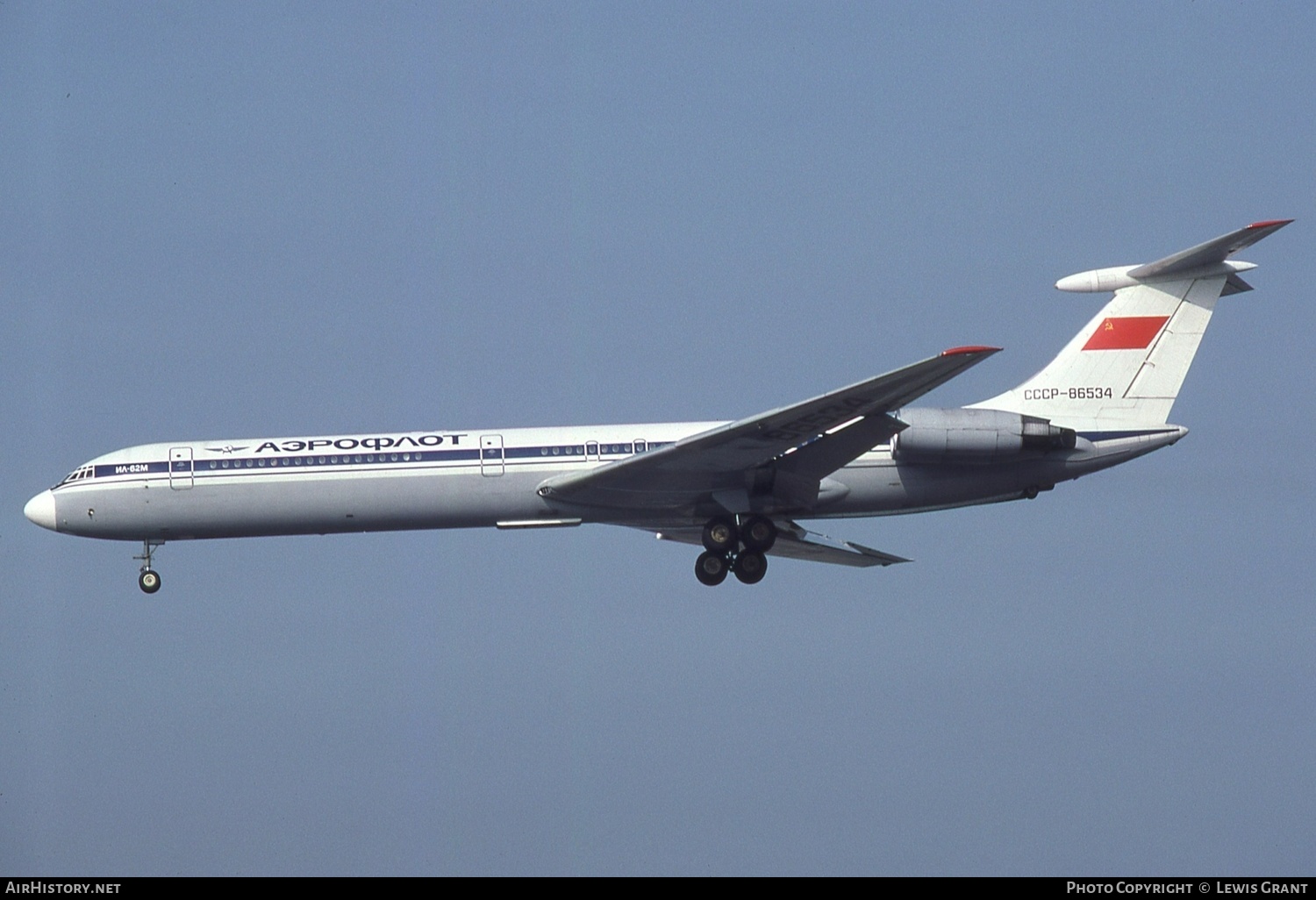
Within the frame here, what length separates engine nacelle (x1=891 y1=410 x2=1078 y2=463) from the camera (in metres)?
30.8

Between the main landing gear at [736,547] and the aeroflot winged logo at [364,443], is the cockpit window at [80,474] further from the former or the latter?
the main landing gear at [736,547]

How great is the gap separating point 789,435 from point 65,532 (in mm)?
14863

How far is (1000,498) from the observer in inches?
1266

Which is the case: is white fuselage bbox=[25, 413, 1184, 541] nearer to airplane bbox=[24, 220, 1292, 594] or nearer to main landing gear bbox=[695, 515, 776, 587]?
airplane bbox=[24, 220, 1292, 594]

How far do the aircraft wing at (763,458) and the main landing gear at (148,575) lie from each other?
8.27 meters

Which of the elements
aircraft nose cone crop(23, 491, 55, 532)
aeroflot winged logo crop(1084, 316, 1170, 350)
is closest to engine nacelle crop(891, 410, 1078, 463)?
aeroflot winged logo crop(1084, 316, 1170, 350)

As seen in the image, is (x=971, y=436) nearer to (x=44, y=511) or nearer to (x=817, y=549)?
(x=817, y=549)

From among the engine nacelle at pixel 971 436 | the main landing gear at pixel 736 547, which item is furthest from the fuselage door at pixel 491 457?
the engine nacelle at pixel 971 436

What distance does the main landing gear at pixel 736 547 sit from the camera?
32.2m

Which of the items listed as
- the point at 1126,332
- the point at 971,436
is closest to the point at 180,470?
the point at 971,436

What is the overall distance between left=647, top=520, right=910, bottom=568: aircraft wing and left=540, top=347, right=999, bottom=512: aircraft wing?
9.35 feet
